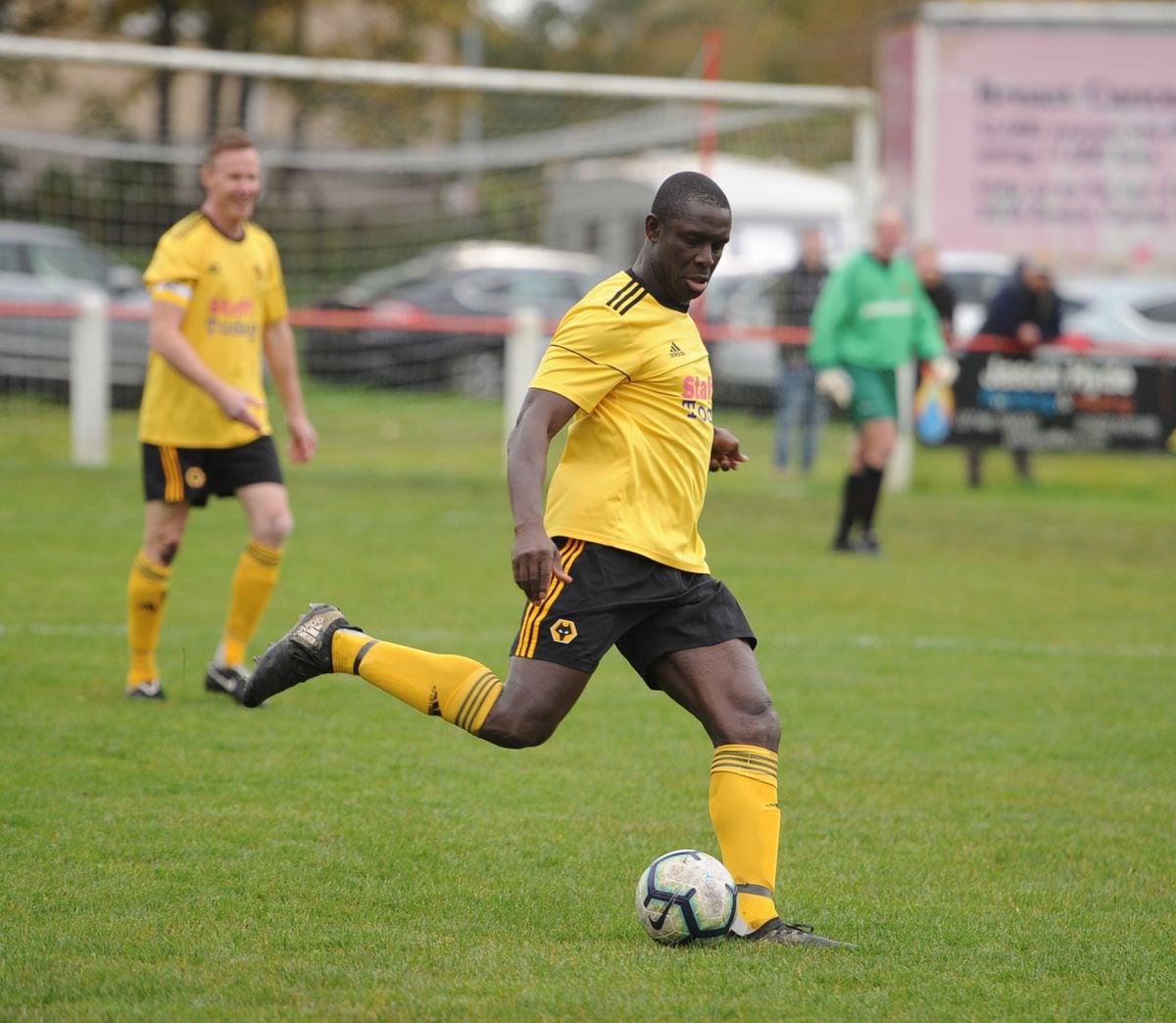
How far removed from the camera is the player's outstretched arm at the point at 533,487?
13.9ft

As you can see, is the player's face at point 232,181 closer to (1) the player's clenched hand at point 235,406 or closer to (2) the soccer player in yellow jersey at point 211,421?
(2) the soccer player in yellow jersey at point 211,421

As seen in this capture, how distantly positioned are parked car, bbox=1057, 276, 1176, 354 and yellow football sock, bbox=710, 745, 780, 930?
54.4 ft

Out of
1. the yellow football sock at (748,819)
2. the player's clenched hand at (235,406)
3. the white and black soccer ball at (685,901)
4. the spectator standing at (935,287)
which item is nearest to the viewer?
the white and black soccer ball at (685,901)

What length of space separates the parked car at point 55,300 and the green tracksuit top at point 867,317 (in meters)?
8.00

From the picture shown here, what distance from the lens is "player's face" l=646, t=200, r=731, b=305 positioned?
→ 14.8 feet

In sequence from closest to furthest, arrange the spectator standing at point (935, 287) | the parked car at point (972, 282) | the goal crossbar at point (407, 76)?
the goal crossbar at point (407, 76)
the spectator standing at point (935, 287)
the parked car at point (972, 282)

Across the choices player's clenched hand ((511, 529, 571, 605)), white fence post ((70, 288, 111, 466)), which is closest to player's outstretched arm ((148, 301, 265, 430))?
player's clenched hand ((511, 529, 571, 605))

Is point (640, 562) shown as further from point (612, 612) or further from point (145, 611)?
point (145, 611)

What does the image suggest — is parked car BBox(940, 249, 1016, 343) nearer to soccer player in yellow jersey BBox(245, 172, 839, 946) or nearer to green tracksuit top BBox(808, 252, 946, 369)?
green tracksuit top BBox(808, 252, 946, 369)

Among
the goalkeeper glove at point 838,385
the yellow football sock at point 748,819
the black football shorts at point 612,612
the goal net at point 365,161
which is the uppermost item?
the goal net at point 365,161

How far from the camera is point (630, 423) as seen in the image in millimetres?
4625

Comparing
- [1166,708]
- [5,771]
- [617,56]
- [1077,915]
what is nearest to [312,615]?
[5,771]

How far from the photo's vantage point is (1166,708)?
779cm

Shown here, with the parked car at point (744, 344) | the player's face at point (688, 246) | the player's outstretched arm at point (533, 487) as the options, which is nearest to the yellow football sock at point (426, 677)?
the player's outstretched arm at point (533, 487)
